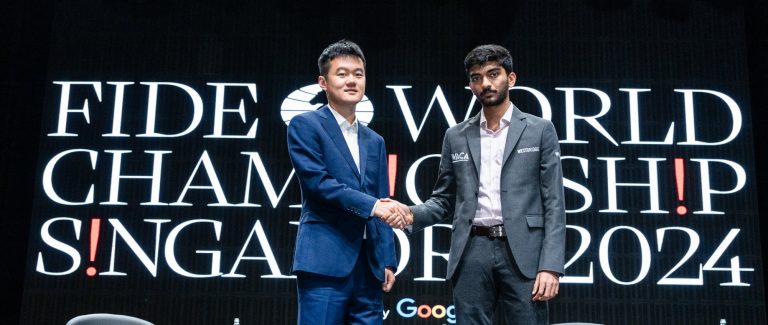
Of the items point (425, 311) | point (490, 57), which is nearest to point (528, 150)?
point (490, 57)

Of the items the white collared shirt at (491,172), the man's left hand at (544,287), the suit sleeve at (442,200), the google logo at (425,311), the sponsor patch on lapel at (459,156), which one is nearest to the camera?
the man's left hand at (544,287)

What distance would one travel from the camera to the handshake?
270cm

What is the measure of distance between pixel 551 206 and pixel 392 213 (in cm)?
55

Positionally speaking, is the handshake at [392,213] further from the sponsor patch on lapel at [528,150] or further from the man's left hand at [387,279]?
the sponsor patch on lapel at [528,150]

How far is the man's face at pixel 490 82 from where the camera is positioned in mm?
2877

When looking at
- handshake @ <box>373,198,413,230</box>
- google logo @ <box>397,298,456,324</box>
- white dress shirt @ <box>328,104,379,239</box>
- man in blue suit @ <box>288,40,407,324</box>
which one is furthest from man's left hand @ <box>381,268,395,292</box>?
google logo @ <box>397,298,456,324</box>

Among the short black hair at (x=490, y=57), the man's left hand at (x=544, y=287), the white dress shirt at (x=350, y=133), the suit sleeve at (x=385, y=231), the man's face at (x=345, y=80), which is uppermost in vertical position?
the short black hair at (x=490, y=57)

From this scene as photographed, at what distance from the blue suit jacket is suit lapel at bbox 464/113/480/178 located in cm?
33

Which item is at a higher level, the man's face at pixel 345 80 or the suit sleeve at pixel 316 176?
the man's face at pixel 345 80

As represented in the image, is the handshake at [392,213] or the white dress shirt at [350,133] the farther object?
the white dress shirt at [350,133]

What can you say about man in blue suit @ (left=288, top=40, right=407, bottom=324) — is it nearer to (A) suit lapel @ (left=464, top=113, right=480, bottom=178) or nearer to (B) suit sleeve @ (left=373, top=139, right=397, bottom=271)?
(B) suit sleeve @ (left=373, top=139, right=397, bottom=271)

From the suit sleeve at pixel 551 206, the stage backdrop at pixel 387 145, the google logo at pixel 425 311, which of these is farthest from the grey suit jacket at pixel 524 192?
the stage backdrop at pixel 387 145

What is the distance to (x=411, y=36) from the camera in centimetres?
548

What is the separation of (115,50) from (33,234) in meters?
1.36
